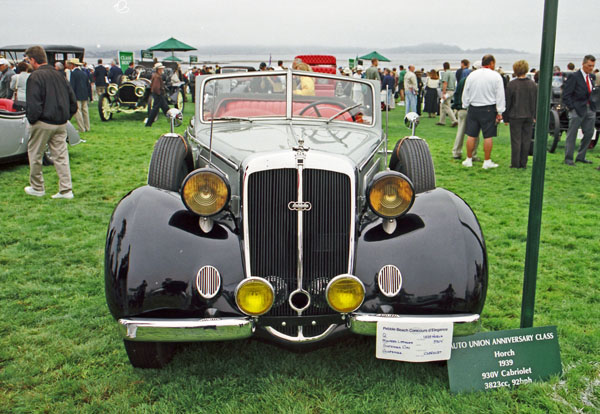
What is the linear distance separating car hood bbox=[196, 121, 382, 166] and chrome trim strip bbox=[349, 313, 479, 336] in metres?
1.10

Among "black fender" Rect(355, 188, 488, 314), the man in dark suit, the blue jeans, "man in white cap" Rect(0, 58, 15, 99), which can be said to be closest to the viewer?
"black fender" Rect(355, 188, 488, 314)

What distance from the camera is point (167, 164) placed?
3.71m

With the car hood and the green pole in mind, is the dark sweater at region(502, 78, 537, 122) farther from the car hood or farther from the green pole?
the green pole

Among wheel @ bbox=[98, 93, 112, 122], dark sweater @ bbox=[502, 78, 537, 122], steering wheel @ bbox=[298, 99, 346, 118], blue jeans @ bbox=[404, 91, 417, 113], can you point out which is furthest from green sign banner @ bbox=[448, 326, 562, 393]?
wheel @ bbox=[98, 93, 112, 122]

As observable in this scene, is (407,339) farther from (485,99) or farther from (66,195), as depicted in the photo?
(485,99)

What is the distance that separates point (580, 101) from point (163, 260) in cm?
895

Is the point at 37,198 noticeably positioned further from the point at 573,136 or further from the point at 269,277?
the point at 573,136

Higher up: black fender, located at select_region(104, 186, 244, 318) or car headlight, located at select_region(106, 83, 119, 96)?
car headlight, located at select_region(106, 83, 119, 96)

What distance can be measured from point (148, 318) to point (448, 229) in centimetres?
167

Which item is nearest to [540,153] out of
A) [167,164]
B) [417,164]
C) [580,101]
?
[417,164]

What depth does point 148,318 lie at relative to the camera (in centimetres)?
268

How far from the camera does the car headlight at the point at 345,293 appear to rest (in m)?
2.68

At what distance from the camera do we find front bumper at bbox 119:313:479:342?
2607mm

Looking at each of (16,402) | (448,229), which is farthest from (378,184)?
(16,402)
